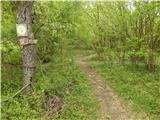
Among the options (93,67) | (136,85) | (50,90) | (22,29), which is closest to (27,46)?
(22,29)

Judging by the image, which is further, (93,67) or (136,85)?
(93,67)

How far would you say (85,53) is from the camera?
24766 mm

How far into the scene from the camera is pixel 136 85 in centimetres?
1139

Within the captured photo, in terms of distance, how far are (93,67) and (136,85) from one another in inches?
224

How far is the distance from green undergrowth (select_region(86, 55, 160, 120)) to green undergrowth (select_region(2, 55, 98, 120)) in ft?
4.12

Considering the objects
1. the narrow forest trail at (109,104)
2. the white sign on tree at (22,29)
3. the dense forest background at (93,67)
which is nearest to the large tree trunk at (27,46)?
the white sign on tree at (22,29)

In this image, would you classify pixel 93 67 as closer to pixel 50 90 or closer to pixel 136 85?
pixel 136 85

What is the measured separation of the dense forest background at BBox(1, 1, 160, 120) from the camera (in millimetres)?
8446

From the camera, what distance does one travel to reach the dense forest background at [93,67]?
27.7 feet

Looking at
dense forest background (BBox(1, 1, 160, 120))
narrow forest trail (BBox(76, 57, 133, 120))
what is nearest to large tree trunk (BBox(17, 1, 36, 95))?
dense forest background (BBox(1, 1, 160, 120))

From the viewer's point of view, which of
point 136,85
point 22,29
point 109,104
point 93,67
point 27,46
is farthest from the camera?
point 93,67

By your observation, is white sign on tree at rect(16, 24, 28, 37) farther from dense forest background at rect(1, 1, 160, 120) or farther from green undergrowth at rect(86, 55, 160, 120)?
green undergrowth at rect(86, 55, 160, 120)

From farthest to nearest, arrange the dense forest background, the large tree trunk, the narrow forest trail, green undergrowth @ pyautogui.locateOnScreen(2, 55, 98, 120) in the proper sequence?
1. the dense forest background
2. the narrow forest trail
3. the large tree trunk
4. green undergrowth @ pyautogui.locateOnScreen(2, 55, 98, 120)

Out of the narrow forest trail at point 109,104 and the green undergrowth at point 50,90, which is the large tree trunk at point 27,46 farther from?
the narrow forest trail at point 109,104
